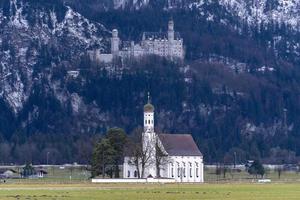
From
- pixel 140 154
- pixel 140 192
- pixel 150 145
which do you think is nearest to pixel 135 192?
pixel 140 192

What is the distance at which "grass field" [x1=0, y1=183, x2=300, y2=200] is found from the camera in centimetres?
13738

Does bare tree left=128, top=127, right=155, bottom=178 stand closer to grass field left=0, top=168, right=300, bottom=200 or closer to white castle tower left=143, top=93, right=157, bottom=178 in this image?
white castle tower left=143, top=93, right=157, bottom=178

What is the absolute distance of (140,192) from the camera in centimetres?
14812

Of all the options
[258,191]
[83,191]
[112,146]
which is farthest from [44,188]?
[112,146]

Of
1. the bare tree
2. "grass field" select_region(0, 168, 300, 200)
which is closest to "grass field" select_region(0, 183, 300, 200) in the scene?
"grass field" select_region(0, 168, 300, 200)

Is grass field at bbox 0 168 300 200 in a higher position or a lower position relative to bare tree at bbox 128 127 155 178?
lower

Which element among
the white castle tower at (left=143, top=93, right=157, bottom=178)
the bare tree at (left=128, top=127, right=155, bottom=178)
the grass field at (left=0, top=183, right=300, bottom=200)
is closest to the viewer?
the grass field at (left=0, top=183, right=300, bottom=200)

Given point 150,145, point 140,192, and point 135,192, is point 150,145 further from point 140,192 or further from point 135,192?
point 135,192

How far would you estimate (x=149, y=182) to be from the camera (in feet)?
613

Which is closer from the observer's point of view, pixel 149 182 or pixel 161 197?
pixel 161 197

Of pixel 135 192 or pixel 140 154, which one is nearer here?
pixel 135 192

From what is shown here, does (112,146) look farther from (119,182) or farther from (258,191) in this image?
(258,191)

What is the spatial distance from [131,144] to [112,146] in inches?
122

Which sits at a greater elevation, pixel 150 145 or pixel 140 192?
pixel 150 145
